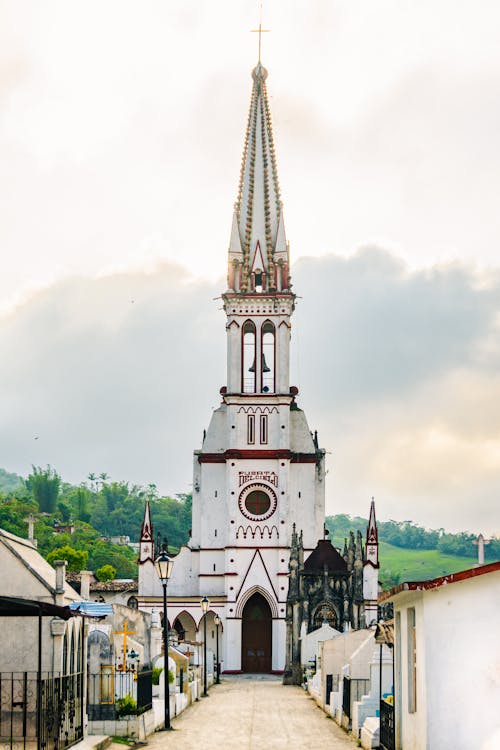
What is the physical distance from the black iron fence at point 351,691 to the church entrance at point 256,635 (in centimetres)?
4238

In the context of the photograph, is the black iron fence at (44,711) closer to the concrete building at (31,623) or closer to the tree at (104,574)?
the concrete building at (31,623)

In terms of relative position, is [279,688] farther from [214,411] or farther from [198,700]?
[214,411]

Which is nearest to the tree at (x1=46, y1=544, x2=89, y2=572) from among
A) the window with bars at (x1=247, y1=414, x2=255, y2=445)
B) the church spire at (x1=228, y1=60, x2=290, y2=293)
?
the window with bars at (x1=247, y1=414, x2=255, y2=445)

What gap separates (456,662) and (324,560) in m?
52.3

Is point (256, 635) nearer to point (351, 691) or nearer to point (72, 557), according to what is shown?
point (72, 557)

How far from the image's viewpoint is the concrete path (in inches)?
965

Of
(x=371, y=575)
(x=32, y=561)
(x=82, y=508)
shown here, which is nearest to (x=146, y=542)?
(x=371, y=575)

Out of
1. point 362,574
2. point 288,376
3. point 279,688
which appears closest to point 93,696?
point 279,688

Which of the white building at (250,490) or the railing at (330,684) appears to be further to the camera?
the white building at (250,490)

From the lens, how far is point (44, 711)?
63.1 feet

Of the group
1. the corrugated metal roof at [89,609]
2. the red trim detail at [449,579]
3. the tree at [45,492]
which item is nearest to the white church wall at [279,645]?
the corrugated metal roof at [89,609]

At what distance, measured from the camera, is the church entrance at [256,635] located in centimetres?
7056

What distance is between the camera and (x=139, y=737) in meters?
24.9

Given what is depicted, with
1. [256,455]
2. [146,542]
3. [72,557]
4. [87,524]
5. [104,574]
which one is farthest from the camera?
[87,524]
